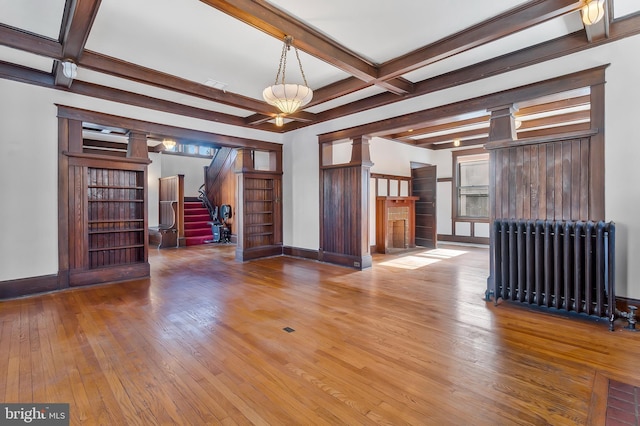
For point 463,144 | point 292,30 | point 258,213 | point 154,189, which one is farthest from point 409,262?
point 154,189

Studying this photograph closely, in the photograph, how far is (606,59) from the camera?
10.6 ft

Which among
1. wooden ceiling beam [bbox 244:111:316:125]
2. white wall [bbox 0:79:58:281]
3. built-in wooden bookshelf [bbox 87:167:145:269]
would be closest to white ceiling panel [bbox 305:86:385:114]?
wooden ceiling beam [bbox 244:111:316:125]

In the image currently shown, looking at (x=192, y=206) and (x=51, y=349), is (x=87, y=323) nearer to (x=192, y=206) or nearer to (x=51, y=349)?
(x=51, y=349)

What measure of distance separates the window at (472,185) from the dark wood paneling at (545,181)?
5.25 m

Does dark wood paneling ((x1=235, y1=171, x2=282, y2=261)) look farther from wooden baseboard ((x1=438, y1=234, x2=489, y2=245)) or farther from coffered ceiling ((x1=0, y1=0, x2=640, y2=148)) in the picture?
wooden baseboard ((x1=438, y1=234, x2=489, y2=245))

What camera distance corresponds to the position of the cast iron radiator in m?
3.00

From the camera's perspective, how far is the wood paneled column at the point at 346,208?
580 centimetres

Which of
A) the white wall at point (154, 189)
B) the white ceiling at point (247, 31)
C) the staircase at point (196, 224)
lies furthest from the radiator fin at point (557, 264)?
the white wall at point (154, 189)

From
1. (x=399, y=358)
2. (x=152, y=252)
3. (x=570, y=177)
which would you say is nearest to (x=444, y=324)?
(x=399, y=358)

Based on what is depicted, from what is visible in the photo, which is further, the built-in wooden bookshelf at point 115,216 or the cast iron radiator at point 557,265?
the built-in wooden bookshelf at point 115,216

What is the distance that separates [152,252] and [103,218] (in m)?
3.29

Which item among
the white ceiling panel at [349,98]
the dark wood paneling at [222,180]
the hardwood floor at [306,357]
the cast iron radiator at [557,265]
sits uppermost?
the white ceiling panel at [349,98]

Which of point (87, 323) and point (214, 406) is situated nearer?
point (214, 406)

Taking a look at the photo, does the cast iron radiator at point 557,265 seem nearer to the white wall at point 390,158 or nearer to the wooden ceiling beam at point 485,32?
the wooden ceiling beam at point 485,32
